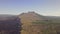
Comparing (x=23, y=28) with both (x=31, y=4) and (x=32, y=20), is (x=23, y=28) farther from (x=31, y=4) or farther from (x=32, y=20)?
(x=31, y=4)

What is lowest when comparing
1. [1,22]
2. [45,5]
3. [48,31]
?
[48,31]

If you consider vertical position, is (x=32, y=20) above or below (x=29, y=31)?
above

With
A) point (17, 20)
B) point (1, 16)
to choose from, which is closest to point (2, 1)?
point (1, 16)

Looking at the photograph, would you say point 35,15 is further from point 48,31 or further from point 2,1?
point 2,1

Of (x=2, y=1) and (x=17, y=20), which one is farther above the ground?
(x=2, y=1)

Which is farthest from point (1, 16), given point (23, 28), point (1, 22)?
point (23, 28)

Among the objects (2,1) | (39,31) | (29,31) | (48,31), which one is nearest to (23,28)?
(29,31)

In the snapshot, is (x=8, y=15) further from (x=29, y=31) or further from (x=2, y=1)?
(x=29, y=31)

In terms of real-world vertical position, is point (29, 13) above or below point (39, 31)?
above
